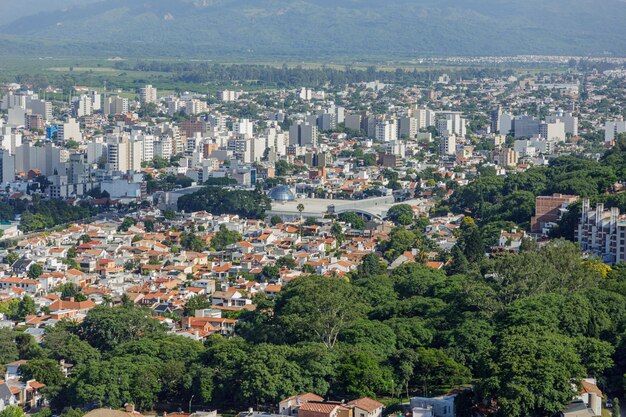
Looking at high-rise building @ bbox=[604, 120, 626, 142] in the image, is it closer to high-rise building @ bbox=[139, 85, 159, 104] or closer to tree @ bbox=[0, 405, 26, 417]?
high-rise building @ bbox=[139, 85, 159, 104]

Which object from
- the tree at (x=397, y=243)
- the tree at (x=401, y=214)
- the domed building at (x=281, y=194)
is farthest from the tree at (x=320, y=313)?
the domed building at (x=281, y=194)

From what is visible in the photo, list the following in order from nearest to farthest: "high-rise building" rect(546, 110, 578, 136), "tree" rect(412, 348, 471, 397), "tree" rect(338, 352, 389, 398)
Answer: "tree" rect(338, 352, 389, 398) → "tree" rect(412, 348, 471, 397) → "high-rise building" rect(546, 110, 578, 136)

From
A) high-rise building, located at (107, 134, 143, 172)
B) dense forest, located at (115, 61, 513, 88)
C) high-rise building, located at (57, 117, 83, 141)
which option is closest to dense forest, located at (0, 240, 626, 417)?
high-rise building, located at (107, 134, 143, 172)

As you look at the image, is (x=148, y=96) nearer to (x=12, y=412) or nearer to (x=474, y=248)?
(x=474, y=248)

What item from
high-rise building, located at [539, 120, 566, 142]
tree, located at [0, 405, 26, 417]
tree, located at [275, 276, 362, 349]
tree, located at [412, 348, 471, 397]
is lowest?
high-rise building, located at [539, 120, 566, 142]

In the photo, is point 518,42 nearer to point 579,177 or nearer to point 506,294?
point 579,177

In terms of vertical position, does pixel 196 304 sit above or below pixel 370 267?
below

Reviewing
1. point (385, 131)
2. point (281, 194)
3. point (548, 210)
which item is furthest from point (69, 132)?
point (548, 210)
